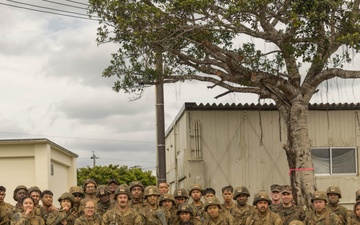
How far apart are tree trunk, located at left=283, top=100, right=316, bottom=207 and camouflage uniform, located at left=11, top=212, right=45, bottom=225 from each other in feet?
21.2

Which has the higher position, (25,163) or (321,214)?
Result: (25,163)

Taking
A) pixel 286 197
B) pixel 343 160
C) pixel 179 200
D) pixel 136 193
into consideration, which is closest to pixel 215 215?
pixel 179 200

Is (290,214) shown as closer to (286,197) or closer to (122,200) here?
(286,197)

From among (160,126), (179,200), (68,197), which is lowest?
(179,200)

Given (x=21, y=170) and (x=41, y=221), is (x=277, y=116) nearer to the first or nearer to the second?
(x=21, y=170)

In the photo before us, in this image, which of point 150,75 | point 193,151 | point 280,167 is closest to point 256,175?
point 280,167

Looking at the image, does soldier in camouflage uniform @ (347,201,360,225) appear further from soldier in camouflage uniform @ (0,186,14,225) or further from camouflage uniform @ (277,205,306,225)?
soldier in camouflage uniform @ (0,186,14,225)

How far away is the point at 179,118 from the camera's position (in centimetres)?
2002

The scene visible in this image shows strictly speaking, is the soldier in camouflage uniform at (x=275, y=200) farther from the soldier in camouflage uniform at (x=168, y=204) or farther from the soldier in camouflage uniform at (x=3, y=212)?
the soldier in camouflage uniform at (x=3, y=212)

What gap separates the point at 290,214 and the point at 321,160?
23.3ft

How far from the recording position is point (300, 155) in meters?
15.7

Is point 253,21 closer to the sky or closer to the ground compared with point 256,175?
closer to the sky

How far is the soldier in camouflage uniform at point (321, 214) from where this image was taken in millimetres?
11281

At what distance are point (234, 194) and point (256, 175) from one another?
20.6ft
